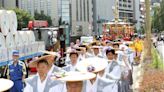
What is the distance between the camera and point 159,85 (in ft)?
30.2

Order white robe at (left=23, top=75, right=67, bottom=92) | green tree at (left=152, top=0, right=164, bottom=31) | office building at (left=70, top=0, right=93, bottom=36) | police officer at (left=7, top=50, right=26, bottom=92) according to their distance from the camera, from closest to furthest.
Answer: white robe at (left=23, top=75, right=67, bottom=92) → police officer at (left=7, top=50, right=26, bottom=92) → green tree at (left=152, top=0, right=164, bottom=31) → office building at (left=70, top=0, right=93, bottom=36)

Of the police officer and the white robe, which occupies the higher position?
the white robe

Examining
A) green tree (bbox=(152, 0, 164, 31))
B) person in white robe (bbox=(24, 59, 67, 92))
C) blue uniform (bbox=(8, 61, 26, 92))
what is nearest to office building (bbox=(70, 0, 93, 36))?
green tree (bbox=(152, 0, 164, 31))

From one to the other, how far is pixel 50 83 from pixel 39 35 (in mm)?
19276

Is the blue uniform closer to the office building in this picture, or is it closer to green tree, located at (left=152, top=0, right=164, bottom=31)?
green tree, located at (left=152, top=0, right=164, bottom=31)

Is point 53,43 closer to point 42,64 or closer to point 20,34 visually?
point 20,34

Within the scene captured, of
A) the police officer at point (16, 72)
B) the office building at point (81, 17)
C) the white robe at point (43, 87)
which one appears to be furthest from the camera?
the office building at point (81, 17)

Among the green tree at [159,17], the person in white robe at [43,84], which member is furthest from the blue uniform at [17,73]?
the green tree at [159,17]

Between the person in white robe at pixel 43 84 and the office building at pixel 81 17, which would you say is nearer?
the person in white robe at pixel 43 84

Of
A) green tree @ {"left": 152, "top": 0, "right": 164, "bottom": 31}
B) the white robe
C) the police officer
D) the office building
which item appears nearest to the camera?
the white robe

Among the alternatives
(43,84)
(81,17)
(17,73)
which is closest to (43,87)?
(43,84)

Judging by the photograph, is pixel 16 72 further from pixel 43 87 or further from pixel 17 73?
pixel 43 87

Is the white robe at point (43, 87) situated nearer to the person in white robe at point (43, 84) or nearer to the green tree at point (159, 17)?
the person in white robe at point (43, 84)

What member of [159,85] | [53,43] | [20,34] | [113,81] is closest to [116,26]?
[53,43]
